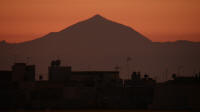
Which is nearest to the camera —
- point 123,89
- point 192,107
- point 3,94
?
point 192,107

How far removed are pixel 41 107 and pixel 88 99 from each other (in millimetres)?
8885

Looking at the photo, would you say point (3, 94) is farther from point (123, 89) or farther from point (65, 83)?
point (123, 89)

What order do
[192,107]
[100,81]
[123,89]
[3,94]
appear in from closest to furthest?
[192,107] → [3,94] → [123,89] → [100,81]

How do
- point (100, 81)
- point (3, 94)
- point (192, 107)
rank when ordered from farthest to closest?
point (100, 81), point (3, 94), point (192, 107)

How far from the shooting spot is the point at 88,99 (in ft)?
333

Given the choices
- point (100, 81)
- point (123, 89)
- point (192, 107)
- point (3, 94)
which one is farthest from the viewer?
point (100, 81)

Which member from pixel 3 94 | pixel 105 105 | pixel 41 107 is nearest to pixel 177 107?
pixel 105 105

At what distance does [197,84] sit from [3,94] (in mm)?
31984

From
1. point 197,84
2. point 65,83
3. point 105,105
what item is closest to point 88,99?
point 105,105

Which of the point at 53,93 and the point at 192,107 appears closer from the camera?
the point at 192,107

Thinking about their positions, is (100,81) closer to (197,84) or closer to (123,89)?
(123,89)

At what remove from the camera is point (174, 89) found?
9938 cm

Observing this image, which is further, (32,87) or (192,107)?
(32,87)

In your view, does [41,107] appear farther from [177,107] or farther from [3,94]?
[177,107]
